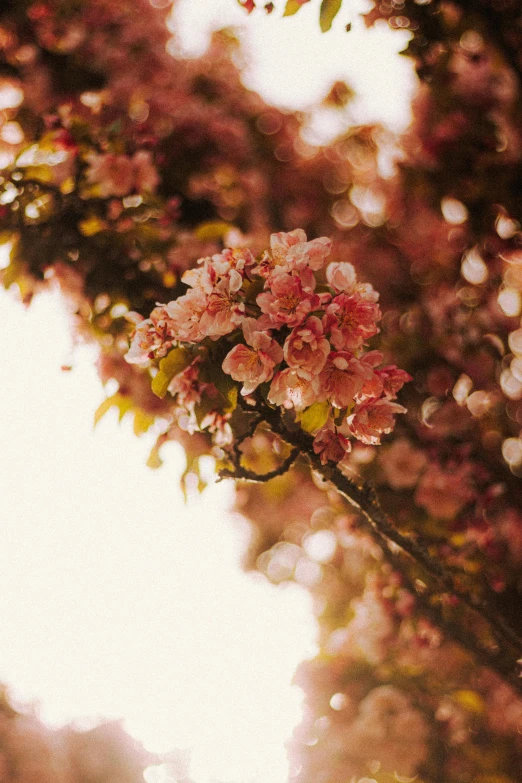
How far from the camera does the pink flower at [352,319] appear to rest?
1.12 metres

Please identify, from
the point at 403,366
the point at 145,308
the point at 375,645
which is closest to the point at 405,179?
the point at 403,366

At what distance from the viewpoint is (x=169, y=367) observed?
4.12 feet

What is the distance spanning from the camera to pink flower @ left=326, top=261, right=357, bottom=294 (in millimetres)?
1192

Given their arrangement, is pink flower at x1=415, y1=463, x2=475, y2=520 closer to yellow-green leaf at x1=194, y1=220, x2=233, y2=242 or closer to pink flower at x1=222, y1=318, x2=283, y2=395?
yellow-green leaf at x1=194, y1=220, x2=233, y2=242

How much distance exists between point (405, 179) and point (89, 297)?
2.19 m

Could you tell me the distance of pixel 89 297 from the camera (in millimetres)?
2115

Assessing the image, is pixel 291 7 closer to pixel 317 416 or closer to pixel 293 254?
pixel 293 254

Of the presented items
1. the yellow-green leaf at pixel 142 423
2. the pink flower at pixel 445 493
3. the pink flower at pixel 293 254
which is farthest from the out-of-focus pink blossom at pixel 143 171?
the pink flower at pixel 445 493

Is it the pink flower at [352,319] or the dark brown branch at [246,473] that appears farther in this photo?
the dark brown branch at [246,473]

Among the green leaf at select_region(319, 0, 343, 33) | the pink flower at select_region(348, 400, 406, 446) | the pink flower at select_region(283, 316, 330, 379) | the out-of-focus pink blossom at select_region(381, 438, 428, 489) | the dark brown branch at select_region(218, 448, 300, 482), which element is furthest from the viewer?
the out-of-focus pink blossom at select_region(381, 438, 428, 489)

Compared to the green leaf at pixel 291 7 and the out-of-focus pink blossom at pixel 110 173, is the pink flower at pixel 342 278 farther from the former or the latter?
the out-of-focus pink blossom at pixel 110 173

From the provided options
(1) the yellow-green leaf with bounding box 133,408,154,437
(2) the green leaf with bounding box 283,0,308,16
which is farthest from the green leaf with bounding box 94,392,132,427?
(2) the green leaf with bounding box 283,0,308,16

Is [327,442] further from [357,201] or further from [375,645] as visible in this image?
[357,201]

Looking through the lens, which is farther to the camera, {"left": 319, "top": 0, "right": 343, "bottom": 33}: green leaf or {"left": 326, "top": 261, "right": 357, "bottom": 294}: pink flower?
{"left": 319, "top": 0, "right": 343, "bottom": 33}: green leaf
